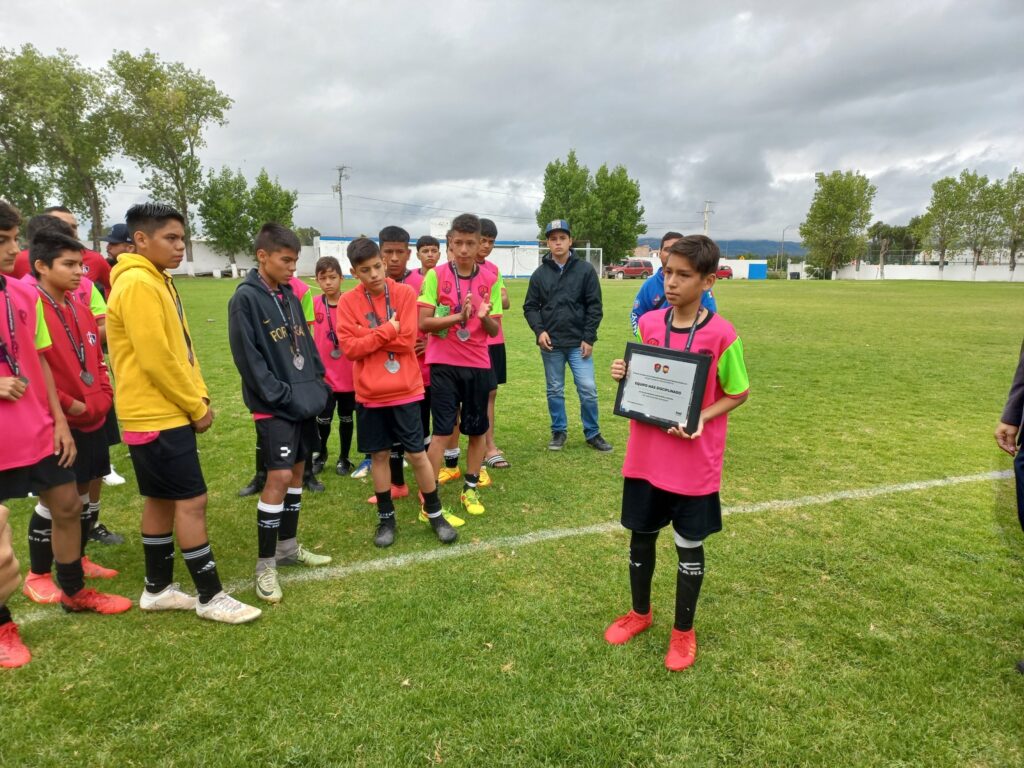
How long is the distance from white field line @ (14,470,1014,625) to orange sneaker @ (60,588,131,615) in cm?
10

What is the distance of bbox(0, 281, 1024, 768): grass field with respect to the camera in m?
2.35

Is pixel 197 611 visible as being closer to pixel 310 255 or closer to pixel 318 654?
pixel 318 654

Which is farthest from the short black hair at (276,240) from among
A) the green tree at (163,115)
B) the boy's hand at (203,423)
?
the green tree at (163,115)

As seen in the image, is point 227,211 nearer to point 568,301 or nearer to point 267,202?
point 267,202

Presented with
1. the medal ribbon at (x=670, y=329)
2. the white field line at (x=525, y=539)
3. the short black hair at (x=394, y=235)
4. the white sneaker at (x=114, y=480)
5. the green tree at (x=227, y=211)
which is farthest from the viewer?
the green tree at (x=227, y=211)

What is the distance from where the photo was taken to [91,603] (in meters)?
3.26

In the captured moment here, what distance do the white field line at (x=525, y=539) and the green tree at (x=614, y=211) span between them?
6064 cm

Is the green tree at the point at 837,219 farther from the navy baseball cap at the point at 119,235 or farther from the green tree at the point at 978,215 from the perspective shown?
the navy baseball cap at the point at 119,235

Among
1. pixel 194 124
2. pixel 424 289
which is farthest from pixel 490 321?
pixel 194 124

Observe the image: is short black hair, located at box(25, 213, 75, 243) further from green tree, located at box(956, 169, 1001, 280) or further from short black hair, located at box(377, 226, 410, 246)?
green tree, located at box(956, 169, 1001, 280)

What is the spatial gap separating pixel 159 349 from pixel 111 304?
1.08 ft

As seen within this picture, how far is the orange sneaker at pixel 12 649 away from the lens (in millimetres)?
2781

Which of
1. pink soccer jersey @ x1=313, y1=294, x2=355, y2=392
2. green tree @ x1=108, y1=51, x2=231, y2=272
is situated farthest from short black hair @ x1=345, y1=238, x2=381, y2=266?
green tree @ x1=108, y1=51, x2=231, y2=272

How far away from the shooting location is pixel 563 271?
6340mm
